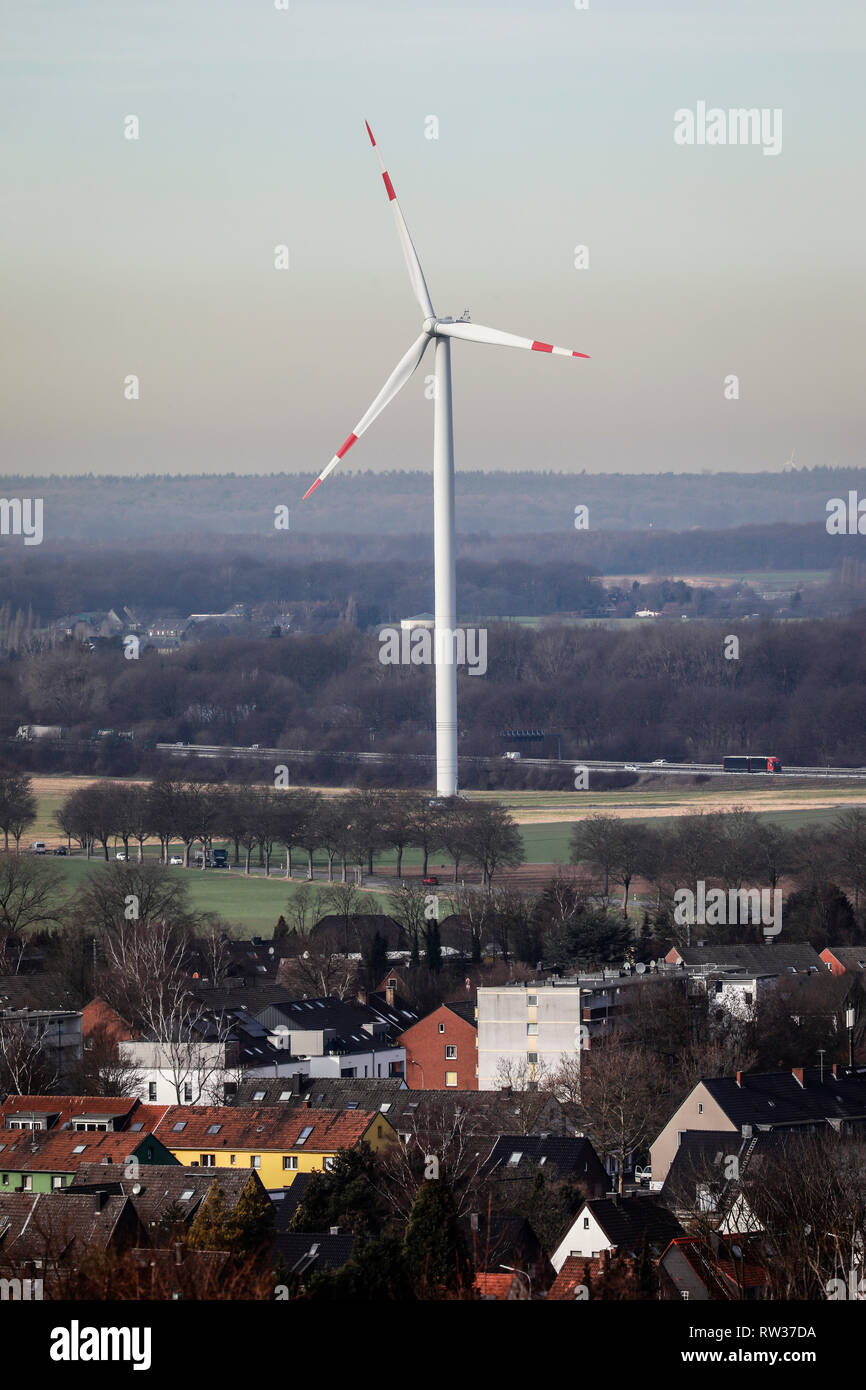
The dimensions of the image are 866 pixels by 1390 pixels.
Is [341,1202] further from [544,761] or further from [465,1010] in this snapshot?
[544,761]

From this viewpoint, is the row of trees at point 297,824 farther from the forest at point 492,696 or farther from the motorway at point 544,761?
the forest at point 492,696

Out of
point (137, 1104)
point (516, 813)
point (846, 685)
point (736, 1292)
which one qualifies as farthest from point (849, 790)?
point (736, 1292)

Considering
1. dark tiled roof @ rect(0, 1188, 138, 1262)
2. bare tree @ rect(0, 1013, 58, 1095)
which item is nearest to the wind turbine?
bare tree @ rect(0, 1013, 58, 1095)

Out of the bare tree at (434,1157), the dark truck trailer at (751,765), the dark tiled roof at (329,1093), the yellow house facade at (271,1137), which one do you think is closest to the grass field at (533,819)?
the dark truck trailer at (751,765)

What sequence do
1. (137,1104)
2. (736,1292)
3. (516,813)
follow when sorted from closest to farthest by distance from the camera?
(736,1292) < (137,1104) < (516,813)
